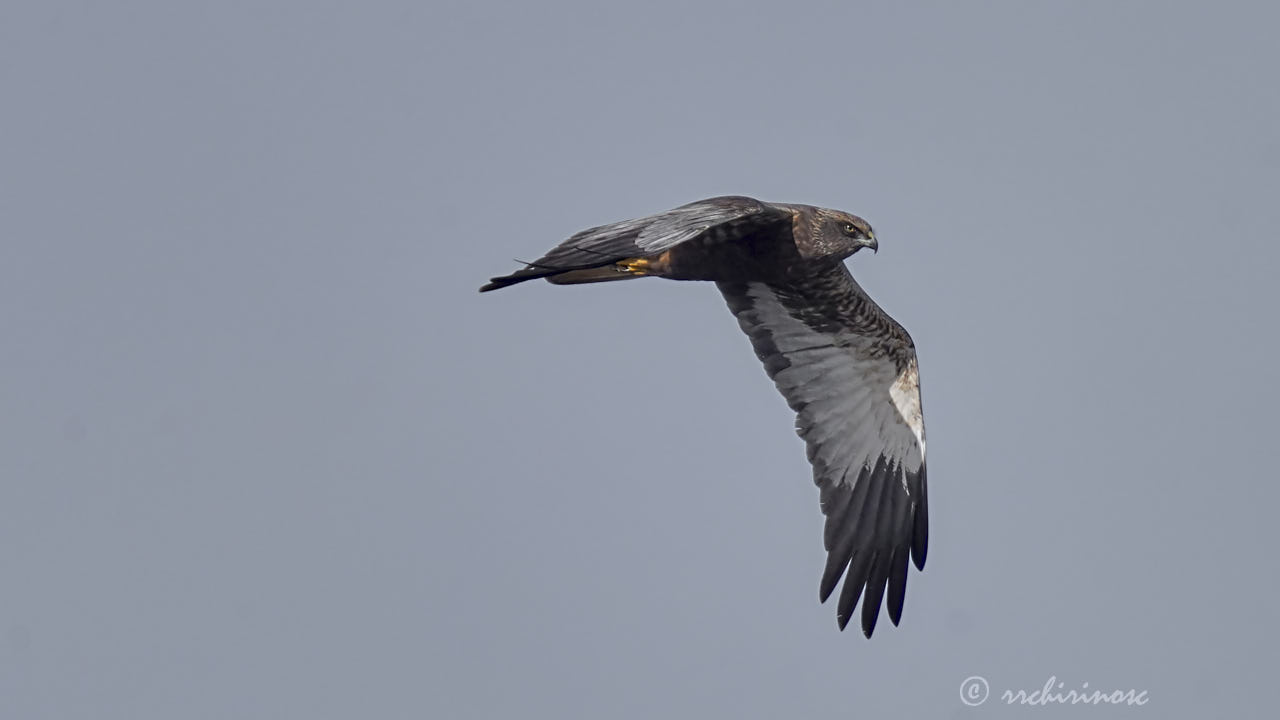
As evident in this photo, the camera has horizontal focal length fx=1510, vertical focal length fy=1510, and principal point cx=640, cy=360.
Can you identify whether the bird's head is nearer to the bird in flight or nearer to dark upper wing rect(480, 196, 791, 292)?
the bird in flight

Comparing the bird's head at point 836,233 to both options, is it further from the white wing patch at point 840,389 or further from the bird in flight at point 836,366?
the white wing patch at point 840,389

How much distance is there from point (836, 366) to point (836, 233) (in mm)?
2027

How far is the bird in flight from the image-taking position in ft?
43.8

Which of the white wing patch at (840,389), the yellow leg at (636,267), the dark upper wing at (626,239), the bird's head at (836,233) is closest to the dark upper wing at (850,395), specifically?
the white wing patch at (840,389)

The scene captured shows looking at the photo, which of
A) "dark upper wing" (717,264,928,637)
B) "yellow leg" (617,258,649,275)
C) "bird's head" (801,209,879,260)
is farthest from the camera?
"dark upper wing" (717,264,928,637)

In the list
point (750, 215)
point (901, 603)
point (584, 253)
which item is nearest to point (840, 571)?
point (901, 603)

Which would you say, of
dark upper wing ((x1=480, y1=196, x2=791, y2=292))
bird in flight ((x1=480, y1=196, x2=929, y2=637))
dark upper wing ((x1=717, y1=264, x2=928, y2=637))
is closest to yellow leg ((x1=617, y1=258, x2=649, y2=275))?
bird in flight ((x1=480, y1=196, x2=929, y2=637))

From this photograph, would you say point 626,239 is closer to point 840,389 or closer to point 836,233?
point 836,233

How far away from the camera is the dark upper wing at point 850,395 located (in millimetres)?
A: 14445

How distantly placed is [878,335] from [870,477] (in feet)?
4.58

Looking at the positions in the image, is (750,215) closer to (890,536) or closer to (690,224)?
(690,224)

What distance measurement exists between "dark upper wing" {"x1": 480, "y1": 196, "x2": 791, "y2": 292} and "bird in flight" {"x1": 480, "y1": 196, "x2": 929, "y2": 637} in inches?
55.9

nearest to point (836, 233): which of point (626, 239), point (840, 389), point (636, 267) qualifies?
point (636, 267)

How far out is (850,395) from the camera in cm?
1499
